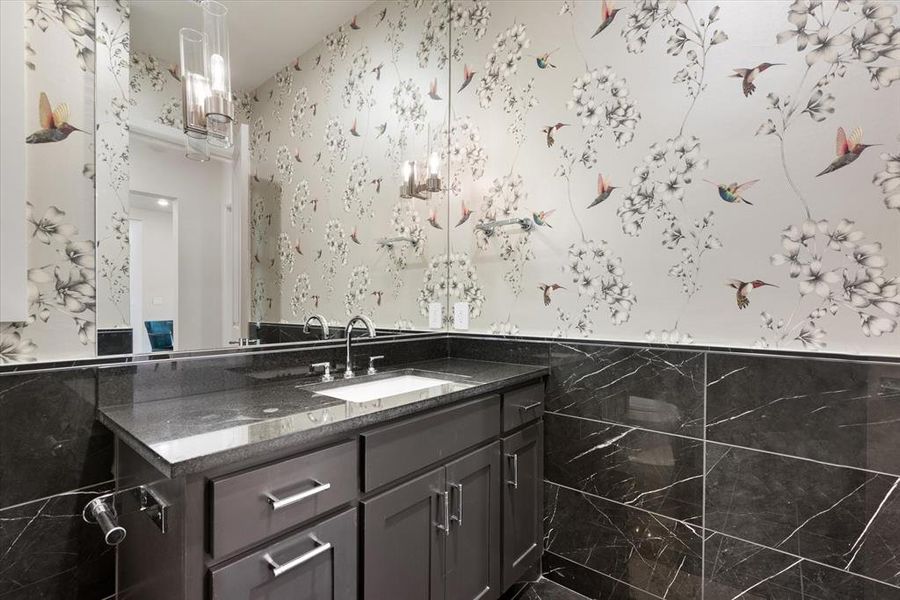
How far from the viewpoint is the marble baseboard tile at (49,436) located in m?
0.94

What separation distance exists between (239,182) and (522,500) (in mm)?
1617

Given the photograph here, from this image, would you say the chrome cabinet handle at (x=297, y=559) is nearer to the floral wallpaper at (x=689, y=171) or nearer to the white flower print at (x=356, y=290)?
the white flower print at (x=356, y=290)

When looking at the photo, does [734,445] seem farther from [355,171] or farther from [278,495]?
[355,171]

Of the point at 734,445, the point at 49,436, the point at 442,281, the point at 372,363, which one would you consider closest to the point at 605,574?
the point at 734,445

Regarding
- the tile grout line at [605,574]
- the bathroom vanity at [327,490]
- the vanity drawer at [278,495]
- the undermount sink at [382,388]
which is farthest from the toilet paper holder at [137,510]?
the tile grout line at [605,574]

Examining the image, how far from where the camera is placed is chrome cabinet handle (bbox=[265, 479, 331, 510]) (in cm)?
85

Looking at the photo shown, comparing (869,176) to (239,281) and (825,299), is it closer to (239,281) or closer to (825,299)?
(825,299)

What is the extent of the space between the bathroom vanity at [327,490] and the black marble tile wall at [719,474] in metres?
0.26

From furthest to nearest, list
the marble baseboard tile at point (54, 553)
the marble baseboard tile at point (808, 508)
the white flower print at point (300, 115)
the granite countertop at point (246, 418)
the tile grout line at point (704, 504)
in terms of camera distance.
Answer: the white flower print at point (300, 115)
the tile grout line at point (704, 504)
the marble baseboard tile at point (808, 508)
the marble baseboard tile at point (54, 553)
the granite countertop at point (246, 418)

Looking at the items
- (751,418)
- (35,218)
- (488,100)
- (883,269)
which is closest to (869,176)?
(883,269)

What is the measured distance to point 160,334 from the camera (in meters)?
1.21

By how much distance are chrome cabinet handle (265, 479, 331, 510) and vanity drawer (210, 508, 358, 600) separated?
87mm

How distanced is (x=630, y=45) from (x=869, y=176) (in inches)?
35.5

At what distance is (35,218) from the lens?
39.0 inches
